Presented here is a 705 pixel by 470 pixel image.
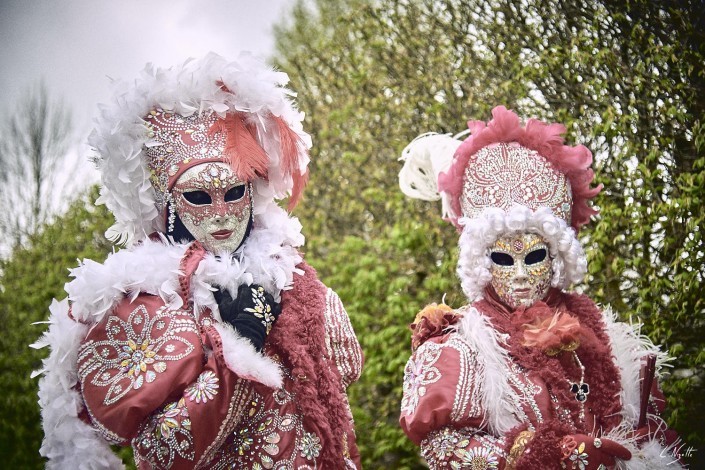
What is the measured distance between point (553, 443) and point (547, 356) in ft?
1.23

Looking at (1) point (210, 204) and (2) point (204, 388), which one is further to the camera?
(1) point (210, 204)

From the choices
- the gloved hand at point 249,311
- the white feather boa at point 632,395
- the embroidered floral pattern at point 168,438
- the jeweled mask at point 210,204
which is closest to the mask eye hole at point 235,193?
the jeweled mask at point 210,204

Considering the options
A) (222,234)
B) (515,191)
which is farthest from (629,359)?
(222,234)

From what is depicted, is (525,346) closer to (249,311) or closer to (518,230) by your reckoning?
(518,230)

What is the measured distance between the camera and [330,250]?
21.2ft

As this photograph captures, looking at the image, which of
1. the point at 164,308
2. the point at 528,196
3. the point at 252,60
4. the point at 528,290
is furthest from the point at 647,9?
the point at 164,308

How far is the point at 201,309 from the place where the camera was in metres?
2.97

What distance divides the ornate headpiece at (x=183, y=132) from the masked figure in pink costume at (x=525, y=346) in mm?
889

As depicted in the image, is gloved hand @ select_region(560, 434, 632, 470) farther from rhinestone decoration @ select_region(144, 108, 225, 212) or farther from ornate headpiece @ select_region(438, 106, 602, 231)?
rhinestone decoration @ select_region(144, 108, 225, 212)

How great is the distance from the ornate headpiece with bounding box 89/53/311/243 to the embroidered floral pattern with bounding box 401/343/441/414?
36.2 inches

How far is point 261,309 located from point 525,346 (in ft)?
3.62

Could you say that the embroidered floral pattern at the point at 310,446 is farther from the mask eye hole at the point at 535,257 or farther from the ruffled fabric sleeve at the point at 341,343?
the mask eye hole at the point at 535,257

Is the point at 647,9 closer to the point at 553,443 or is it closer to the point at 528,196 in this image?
the point at 528,196

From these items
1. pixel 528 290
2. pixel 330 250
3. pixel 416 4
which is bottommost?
pixel 528 290
